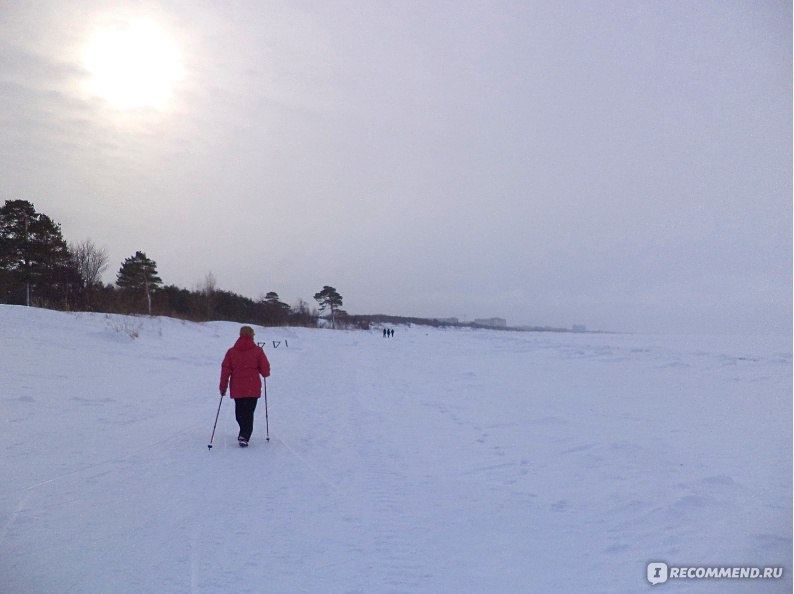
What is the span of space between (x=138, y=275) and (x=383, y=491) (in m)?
53.6

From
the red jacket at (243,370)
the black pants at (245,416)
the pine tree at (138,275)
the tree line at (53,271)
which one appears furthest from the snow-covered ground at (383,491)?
the pine tree at (138,275)

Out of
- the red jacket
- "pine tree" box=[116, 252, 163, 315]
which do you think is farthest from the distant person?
"pine tree" box=[116, 252, 163, 315]

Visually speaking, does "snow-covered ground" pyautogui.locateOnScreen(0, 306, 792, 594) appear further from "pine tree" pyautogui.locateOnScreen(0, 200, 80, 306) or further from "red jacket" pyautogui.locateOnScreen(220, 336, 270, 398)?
"pine tree" pyautogui.locateOnScreen(0, 200, 80, 306)

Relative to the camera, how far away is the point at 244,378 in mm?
8109

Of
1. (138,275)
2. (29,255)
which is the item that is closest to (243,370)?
(29,255)

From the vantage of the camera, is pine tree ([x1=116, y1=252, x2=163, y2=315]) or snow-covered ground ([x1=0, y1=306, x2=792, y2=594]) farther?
pine tree ([x1=116, y1=252, x2=163, y2=315])

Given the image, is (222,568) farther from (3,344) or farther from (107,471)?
(3,344)

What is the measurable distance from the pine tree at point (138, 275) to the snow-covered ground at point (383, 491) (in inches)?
1656

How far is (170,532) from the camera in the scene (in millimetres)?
4496

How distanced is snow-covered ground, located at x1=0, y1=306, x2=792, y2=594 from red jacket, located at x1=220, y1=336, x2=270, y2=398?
919 mm

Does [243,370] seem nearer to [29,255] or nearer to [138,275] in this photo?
[29,255]

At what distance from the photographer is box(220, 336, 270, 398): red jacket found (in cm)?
803

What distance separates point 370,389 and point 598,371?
10.7 meters

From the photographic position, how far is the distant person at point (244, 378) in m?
7.98
